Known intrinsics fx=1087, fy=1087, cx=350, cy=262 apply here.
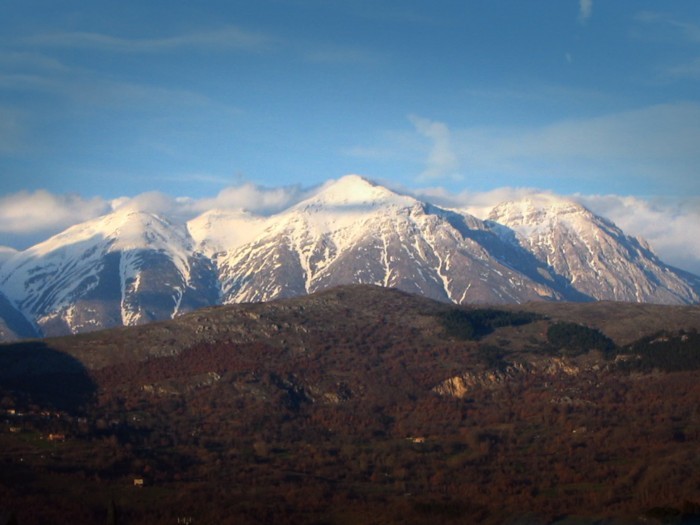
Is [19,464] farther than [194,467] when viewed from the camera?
No

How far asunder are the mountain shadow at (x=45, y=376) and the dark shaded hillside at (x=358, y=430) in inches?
51.6

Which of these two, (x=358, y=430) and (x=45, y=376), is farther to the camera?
(x=45, y=376)

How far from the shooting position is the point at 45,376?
173 m

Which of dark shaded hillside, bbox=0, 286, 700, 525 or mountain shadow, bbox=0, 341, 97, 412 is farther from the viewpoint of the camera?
mountain shadow, bbox=0, 341, 97, 412

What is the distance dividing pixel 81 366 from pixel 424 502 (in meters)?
84.9

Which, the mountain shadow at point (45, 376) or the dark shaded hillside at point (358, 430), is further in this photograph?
the mountain shadow at point (45, 376)

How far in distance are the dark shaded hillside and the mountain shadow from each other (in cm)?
131

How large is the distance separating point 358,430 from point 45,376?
52.3 m

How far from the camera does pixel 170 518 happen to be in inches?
4198

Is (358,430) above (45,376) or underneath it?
underneath

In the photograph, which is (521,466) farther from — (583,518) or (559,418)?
(583,518)

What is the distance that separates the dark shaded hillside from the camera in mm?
112000

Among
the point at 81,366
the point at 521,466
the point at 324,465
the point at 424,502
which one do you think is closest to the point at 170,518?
the point at 424,502

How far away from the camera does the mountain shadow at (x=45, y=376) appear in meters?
163
